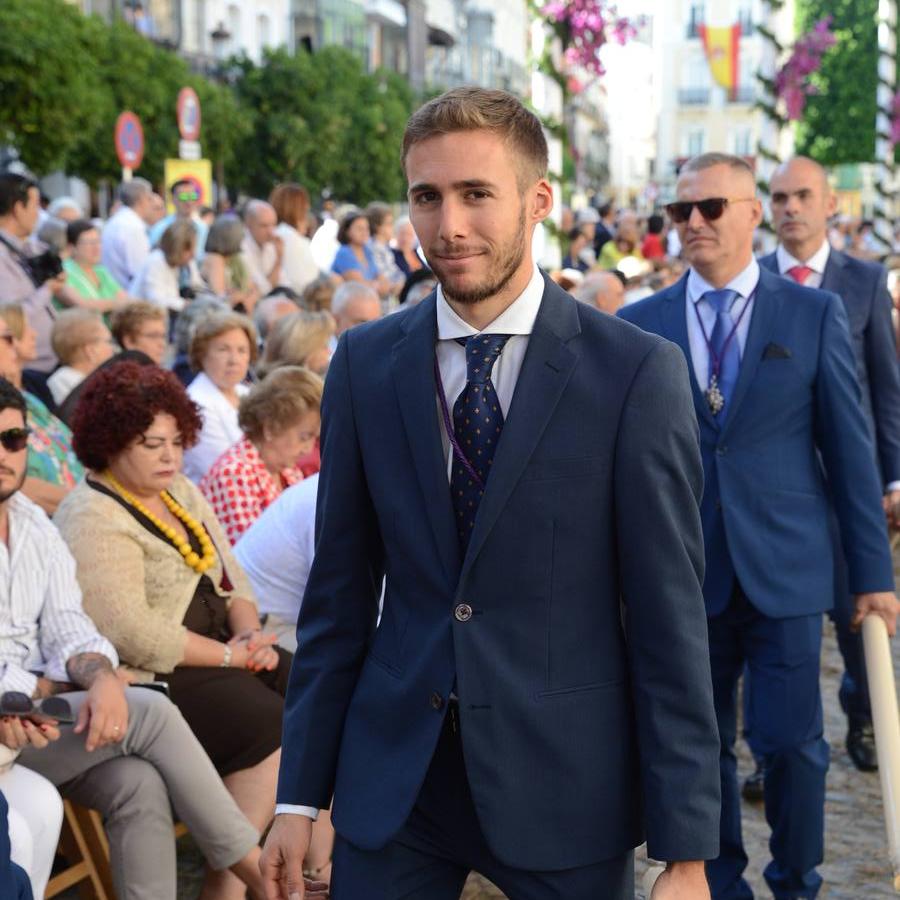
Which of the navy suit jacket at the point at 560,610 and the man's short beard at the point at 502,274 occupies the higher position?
the man's short beard at the point at 502,274

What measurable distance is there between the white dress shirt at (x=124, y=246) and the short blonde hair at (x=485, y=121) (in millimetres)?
10807

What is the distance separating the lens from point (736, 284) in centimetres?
472

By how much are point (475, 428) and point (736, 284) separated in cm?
227

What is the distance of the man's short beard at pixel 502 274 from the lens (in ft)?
8.53

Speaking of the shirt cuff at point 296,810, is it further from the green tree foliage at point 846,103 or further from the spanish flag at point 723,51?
the green tree foliage at point 846,103

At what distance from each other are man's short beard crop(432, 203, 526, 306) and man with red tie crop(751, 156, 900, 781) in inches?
118

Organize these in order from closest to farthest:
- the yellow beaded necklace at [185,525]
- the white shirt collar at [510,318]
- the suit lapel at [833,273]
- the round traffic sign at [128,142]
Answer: the white shirt collar at [510,318], the yellow beaded necklace at [185,525], the suit lapel at [833,273], the round traffic sign at [128,142]

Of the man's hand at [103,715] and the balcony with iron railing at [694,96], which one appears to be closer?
the man's hand at [103,715]

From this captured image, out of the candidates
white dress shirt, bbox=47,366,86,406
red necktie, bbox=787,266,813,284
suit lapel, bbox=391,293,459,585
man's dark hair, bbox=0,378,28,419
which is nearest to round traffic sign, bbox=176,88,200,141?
white dress shirt, bbox=47,366,86,406

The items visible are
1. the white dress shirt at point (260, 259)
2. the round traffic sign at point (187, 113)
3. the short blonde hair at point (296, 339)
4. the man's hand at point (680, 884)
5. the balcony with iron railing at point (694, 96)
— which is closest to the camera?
the man's hand at point (680, 884)

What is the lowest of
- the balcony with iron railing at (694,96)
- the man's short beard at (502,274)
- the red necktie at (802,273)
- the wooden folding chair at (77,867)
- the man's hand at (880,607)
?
the wooden folding chair at (77,867)

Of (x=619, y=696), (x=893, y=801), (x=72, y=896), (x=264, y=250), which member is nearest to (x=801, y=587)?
(x=893, y=801)

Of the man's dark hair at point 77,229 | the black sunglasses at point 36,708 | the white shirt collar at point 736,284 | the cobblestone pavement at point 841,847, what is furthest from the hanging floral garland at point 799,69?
the black sunglasses at point 36,708

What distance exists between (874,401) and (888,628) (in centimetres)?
148
